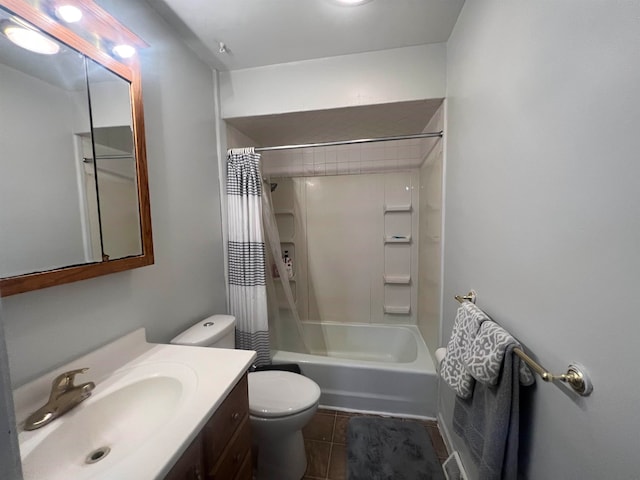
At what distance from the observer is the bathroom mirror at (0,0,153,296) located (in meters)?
0.72

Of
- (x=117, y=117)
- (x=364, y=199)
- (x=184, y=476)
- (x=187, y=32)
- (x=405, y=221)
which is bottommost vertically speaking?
(x=184, y=476)

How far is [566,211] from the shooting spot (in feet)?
1.99

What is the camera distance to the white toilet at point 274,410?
4.12 ft

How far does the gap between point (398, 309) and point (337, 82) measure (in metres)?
2.09

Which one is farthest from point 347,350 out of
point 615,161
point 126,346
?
point 615,161

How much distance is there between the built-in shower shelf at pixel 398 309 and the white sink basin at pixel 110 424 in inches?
79.8

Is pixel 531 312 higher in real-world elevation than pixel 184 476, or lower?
higher

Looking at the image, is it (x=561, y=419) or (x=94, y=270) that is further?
(x=94, y=270)

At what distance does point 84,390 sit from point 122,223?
24.0 inches

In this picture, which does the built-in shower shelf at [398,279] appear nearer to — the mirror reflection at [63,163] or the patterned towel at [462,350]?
the patterned towel at [462,350]

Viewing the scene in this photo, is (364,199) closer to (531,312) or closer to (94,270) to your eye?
(531,312)

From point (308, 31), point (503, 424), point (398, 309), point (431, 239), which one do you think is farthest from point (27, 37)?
point (398, 309)

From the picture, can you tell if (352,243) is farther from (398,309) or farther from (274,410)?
(274,410)

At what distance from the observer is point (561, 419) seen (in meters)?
0.64
